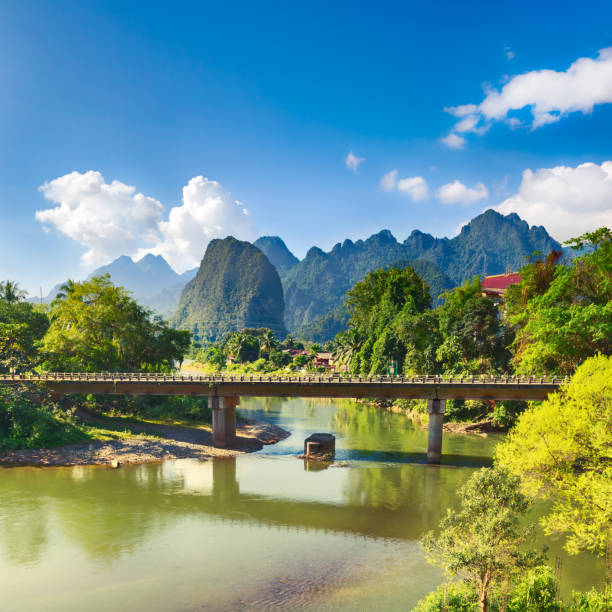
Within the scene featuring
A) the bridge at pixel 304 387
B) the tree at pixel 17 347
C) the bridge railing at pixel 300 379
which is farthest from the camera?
the tree at pixel 17 347

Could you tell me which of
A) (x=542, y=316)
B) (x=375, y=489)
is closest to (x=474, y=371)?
(x=542, y=316)

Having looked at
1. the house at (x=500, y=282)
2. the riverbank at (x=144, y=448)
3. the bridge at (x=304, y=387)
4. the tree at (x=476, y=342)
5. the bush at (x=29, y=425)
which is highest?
the house at (x=500, y=282)

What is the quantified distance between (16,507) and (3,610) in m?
13.7

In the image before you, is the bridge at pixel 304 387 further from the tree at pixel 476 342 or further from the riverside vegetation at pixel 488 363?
the tree at pixel 476 342

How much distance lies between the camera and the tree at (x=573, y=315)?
45.1 m

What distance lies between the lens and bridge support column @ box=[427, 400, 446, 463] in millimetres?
46812

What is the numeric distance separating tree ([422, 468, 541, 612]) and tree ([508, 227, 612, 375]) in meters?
33.8

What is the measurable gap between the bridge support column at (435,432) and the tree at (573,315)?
12.0m

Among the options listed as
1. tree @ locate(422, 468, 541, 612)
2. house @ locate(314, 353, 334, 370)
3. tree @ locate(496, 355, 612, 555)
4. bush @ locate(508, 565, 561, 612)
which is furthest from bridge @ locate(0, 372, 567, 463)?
house @ locate(314, 353, 334, 370)

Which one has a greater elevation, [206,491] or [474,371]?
[474,371]

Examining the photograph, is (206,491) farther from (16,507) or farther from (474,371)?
(474,371)

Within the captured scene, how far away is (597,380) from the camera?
2812 cm

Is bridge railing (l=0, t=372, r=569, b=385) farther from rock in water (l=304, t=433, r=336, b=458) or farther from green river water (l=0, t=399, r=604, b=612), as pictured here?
green river water (l=0, t=399, r=604, b=612)

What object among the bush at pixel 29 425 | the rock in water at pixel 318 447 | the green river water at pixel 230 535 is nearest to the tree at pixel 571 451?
the green river water at pixel 230 535
